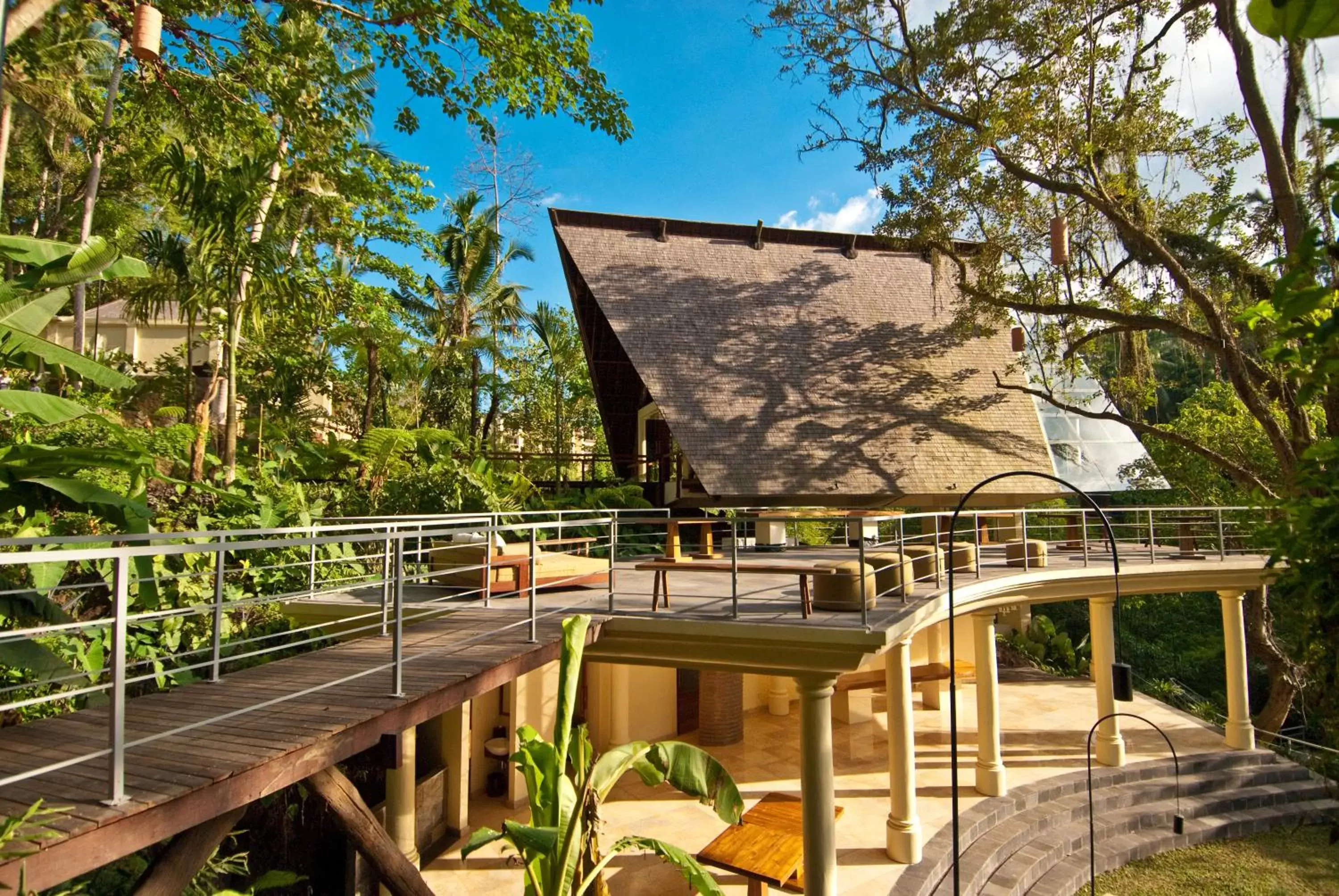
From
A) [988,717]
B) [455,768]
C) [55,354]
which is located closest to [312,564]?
[55,354]

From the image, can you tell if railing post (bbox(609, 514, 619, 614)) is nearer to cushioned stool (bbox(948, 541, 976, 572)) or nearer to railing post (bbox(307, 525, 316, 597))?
railing post (bbox(307, 525, 316, 597))

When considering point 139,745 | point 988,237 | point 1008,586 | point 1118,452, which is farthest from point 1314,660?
point 1118,452

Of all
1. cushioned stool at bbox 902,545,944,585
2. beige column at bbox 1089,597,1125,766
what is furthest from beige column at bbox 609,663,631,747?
beige column at bbox 1089,597,1125,766

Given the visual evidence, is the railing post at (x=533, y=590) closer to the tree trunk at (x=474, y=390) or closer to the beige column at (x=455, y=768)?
the beige column at (x=455, y=768)

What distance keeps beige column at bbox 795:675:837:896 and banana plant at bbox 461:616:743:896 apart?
4.40 ft

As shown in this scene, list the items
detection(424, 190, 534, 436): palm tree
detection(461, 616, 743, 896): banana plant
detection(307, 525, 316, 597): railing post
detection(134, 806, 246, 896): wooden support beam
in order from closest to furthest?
detection(134, 806, 246, 896): wooden support beam → detection(307, 525, 316, 597): railing post → detection(461, 616, 743, 896): banana plant → detection(424, 190, 534, 436): palm tree

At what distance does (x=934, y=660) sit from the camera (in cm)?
1617

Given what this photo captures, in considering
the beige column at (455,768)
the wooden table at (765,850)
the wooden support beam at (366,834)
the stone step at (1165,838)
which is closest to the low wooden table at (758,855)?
the wooden table at (765,850)

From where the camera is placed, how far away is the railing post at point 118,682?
3.02 m

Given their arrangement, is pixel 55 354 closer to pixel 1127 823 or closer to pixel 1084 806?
pixel 1084 806

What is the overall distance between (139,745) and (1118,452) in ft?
77.8

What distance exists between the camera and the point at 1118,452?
70.1 feet

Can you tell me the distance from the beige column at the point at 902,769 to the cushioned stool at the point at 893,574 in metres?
1.01

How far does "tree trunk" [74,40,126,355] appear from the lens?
13922 millimetres
